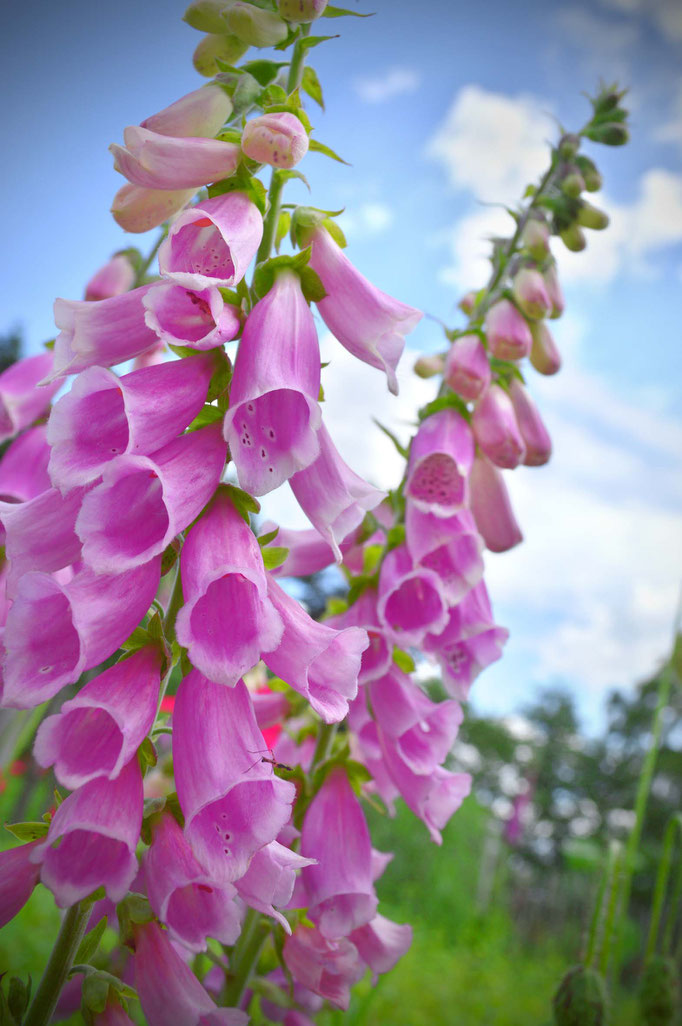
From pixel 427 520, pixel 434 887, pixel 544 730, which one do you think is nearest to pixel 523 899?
pixel 434 887

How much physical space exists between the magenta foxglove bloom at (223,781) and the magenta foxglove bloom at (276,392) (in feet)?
0.40

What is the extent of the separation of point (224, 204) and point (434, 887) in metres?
5.61

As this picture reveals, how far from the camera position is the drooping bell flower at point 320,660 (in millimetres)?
434

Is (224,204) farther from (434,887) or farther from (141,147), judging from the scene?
(434,887)

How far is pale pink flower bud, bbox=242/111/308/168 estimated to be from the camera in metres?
0.46

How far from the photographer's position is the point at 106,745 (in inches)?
16.7

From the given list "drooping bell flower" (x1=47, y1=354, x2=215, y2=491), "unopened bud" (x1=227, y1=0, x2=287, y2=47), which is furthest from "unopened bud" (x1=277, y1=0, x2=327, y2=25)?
"drooping bell flower" (x1=47, y1=354, x2=215, y2=491)

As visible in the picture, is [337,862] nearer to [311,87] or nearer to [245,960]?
[245,960]

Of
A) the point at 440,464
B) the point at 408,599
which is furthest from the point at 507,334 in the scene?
the point at 408,599

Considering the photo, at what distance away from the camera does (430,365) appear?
3.29 feet

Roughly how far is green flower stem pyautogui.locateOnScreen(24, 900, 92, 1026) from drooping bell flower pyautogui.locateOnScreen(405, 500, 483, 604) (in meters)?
0.40

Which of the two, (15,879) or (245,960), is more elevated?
(15,879)

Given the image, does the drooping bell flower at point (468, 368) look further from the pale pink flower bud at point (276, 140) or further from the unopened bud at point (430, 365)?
the pale pink flower bud at point (276, 140)

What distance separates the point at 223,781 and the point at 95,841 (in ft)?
0.27
